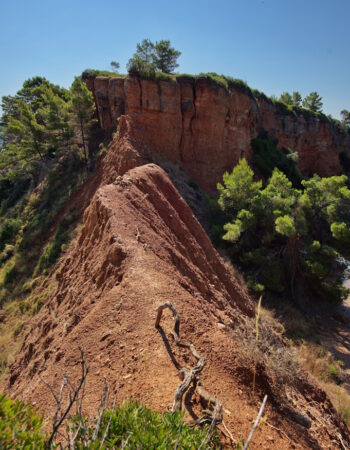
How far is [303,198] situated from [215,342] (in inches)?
545

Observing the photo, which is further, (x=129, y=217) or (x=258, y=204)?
(x=258, y=204)

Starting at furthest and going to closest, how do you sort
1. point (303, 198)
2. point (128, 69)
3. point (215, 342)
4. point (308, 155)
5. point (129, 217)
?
point (308, 155), point (128, 69), point (303, 198), point (129, 217), point (215, 342)

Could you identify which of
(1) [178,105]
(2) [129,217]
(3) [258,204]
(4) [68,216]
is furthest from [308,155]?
(2) [129,217]

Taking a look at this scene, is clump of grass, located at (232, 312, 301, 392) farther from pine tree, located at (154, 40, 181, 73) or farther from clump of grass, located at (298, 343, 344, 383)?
pine tree, located at (154, 40, 181, 73)

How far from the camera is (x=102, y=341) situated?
15.5 feet

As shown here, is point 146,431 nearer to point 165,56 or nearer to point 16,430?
point 16,430

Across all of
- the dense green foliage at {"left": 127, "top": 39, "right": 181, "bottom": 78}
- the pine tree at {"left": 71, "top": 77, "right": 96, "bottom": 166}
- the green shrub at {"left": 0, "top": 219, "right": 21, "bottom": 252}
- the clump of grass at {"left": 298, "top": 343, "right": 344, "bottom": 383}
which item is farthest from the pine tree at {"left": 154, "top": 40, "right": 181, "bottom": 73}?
the clump of grass at {"left": 298, "top": 343, "right": 344, "bottom": 383}

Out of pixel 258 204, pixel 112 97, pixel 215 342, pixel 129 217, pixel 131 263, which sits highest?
pixel 112 97

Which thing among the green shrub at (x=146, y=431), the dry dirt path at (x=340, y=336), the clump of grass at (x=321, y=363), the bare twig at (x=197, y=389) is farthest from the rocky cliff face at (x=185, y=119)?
the green shrub at (x=146, y=431)

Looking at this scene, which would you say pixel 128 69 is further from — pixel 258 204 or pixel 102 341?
pixel 102 341

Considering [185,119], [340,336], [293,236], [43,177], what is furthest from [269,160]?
[43,177]

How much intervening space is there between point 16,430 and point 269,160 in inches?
1103

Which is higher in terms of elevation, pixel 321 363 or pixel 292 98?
pixel 292 98

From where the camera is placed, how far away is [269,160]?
88.7ft
